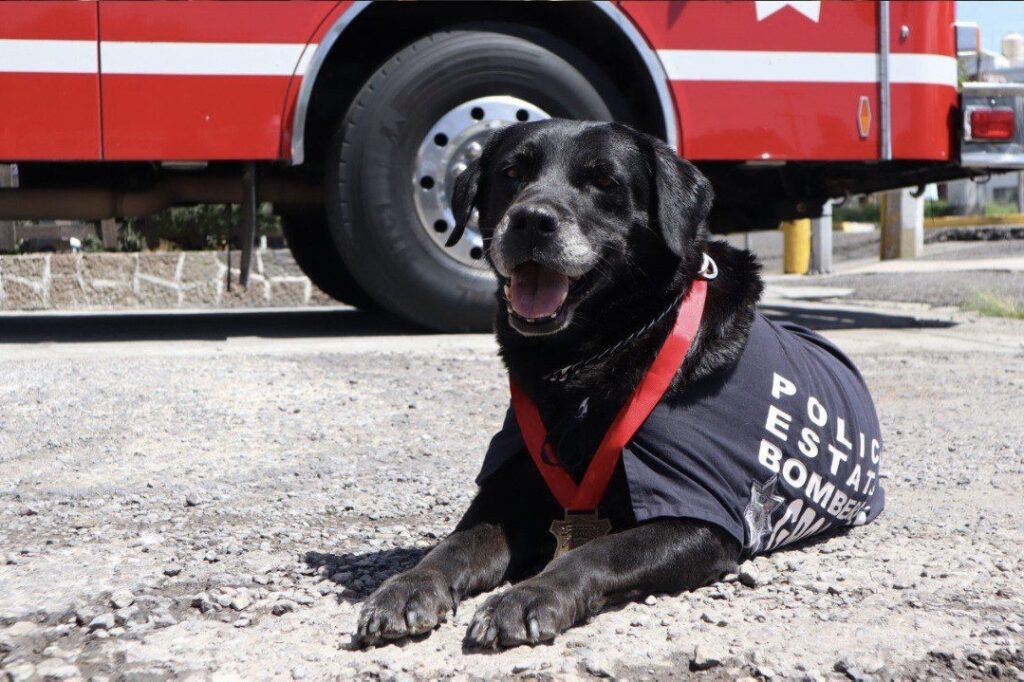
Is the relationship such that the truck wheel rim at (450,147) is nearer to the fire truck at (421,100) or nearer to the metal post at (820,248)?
the fire truck at (421,100)

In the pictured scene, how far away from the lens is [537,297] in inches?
108

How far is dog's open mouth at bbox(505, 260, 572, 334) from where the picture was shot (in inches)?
105

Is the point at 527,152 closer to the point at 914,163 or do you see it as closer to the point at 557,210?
the point at 557,210

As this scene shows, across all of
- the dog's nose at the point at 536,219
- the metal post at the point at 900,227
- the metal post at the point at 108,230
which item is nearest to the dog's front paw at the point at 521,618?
the dog's nose at the point at 536,219

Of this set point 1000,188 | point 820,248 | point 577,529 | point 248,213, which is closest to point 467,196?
point 577,529

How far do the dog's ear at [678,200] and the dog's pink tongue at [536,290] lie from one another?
0.26m

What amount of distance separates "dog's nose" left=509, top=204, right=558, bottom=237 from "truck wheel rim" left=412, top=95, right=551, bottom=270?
3.28m

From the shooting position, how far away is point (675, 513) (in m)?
2.44

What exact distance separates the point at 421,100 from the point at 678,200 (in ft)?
10.9

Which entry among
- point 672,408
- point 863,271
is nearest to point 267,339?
point 672,408

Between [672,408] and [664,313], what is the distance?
0.24 m

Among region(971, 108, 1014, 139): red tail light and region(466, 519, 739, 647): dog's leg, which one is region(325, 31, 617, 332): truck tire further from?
region(466, 519, 739, 647): dog's leg

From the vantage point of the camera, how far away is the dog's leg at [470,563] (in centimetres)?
221

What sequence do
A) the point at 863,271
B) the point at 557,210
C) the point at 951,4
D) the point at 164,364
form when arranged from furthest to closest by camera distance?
the point at 863,271 → the point at 951,4 → the point at 164,364 → the point at 557,210
